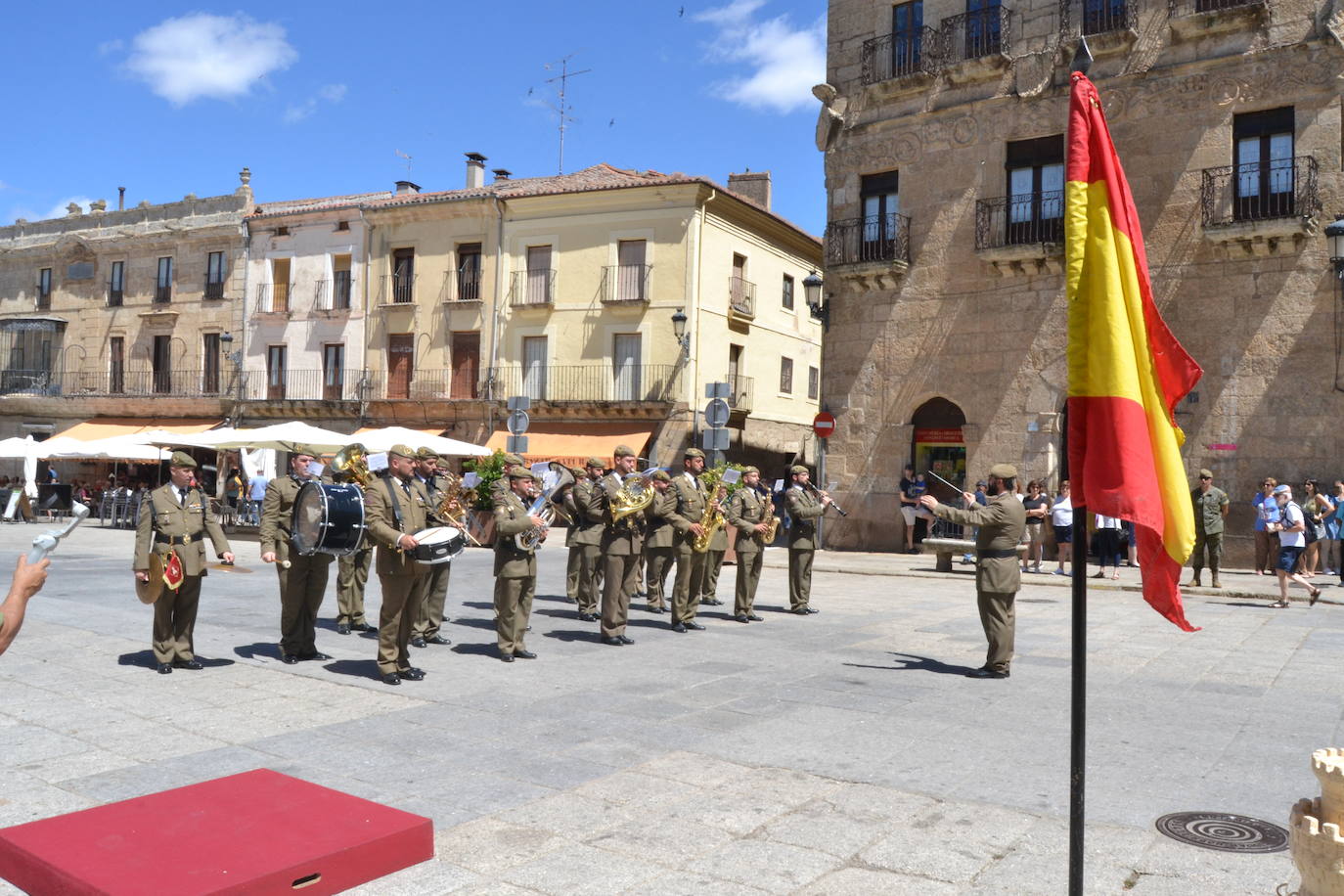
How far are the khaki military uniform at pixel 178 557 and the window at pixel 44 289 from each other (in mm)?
38880

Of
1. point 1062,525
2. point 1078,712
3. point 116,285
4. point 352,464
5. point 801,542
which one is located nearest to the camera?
point 1078,712

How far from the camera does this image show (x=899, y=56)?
23.9m

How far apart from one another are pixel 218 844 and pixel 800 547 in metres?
10.0

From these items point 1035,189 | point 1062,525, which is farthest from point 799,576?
point 1035,189

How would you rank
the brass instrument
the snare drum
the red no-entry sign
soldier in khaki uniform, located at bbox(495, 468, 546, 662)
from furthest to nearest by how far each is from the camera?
1. the red no-entry sign
2. the brass instrument
3. soldier in khaki uniform, located at bbox(495, 468, 546, 662)
4. the snare drum

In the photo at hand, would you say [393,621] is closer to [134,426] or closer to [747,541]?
[747,541]

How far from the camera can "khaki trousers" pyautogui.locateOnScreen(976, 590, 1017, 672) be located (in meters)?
8.99

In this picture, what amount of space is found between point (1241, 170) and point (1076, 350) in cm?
1934

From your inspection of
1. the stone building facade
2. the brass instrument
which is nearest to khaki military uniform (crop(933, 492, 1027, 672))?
the brass instrument

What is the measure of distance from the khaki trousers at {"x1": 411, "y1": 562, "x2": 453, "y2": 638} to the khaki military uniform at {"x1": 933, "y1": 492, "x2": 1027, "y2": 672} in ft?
15.5

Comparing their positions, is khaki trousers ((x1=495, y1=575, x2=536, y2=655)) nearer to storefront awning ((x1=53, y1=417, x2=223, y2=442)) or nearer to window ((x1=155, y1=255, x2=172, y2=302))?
storefront awning ((x1=53, y1=417, x2=223, y2=442))

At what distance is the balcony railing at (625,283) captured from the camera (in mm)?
31469

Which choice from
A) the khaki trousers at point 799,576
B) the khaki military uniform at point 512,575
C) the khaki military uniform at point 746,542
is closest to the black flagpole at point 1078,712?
the khaki military uniform at point 512,575

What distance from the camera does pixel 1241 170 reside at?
65.2ft
